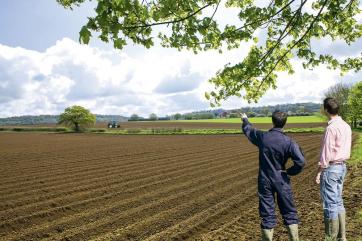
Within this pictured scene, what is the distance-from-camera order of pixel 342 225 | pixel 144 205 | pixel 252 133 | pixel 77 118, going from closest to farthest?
1. pixel 252 133
2. pixel 342 225
3. pixel 144 205
4. pixel 77 118

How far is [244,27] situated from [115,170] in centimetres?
1225

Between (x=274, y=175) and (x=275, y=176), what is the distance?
2cm

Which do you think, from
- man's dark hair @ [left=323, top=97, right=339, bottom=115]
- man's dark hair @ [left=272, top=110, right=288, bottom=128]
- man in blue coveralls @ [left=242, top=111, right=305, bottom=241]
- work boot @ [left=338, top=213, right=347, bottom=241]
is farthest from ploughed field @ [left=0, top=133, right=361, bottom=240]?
man's dark hair @ [left=272, top=110, right=288, bottom=128]

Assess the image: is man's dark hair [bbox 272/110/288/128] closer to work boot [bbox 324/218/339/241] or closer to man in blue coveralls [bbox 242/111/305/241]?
man in blue coveralls [bbox 242/111/305/241]

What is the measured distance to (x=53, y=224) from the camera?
356 inches

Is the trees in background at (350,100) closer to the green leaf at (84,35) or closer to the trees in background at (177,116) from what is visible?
the green leaf at (84,35)

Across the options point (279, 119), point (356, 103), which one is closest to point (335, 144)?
point (279, 119)

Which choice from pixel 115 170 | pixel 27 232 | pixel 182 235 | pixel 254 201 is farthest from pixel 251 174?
pixel 27 232

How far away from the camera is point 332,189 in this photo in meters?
5.79

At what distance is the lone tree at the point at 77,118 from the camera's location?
266 feet

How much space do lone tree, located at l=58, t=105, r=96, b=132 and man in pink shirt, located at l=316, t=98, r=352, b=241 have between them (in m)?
78.4

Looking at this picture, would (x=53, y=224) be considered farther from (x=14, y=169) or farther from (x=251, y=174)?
(x=14, y=169)

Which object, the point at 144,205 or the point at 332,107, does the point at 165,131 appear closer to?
the point at 144,205

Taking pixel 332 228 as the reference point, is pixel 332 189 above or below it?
above
